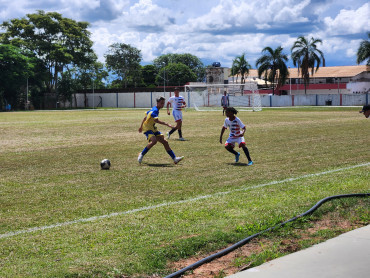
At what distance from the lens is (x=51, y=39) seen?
85.3 meters

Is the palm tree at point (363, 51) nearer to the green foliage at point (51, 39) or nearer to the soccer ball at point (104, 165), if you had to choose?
the green foliage at point (51, 39)

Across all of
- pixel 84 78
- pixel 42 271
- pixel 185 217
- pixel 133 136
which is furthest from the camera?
pixel 84 78

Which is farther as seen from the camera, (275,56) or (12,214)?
(275,56)

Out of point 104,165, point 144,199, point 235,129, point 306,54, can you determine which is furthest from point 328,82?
point 144,199

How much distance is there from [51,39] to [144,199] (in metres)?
81.1

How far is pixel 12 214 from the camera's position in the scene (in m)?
7.62

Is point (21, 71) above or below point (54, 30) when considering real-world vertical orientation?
below

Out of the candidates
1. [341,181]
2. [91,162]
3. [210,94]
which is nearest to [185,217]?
[341,181]

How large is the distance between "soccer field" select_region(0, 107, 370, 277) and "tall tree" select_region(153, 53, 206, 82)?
125 m

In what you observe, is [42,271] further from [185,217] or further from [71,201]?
[71,201]

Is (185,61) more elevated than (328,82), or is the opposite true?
(185,61)

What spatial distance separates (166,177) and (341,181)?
3.43 meters

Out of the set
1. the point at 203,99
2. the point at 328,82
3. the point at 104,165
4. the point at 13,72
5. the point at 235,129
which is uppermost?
the point at 13,72

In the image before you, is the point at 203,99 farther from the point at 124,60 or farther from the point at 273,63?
the point at 124,60
